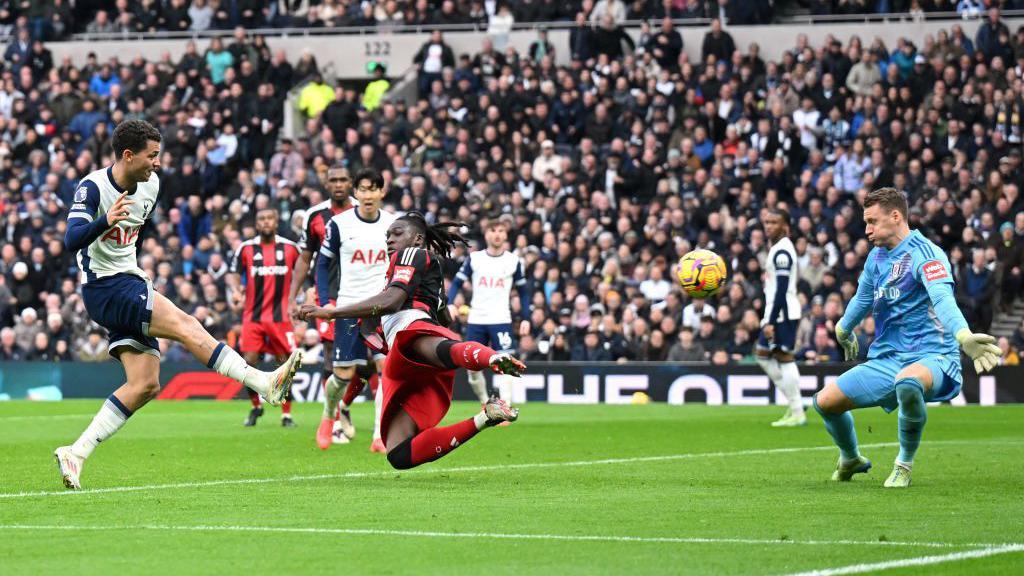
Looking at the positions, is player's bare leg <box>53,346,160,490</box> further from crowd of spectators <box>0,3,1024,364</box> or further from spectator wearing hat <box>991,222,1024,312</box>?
spectator wearing hat <box>991,222,1024,312</box>

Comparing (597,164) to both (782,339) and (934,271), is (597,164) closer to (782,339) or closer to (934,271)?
(782,339)

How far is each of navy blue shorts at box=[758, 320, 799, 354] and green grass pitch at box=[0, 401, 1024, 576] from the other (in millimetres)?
2521

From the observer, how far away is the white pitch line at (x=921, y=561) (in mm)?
7056

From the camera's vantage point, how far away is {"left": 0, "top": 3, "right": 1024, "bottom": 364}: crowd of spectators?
86.6ft

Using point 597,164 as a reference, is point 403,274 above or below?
above

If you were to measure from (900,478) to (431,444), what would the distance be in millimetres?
3246

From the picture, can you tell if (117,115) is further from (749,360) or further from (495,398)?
(495,398)

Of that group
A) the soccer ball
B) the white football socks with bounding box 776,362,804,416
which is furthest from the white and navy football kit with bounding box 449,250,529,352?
the soccer ball

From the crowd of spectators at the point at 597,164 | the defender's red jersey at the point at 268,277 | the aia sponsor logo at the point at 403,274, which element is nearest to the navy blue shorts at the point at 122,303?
the aia sponsor logo at the point at 403,274

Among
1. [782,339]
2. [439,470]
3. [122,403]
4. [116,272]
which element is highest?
[116,272]

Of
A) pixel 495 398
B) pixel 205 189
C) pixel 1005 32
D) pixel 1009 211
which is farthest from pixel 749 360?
pixel 495 398

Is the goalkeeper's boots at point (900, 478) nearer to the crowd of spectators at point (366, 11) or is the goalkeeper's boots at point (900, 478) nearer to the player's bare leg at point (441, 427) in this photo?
the player's bare leg at point (441, 427)

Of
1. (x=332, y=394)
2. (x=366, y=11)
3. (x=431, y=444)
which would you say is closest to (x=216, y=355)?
(x=431, y=444)

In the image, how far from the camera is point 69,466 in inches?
429
